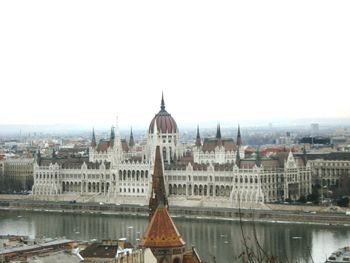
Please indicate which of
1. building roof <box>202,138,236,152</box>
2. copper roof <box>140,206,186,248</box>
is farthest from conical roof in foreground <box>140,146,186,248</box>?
building roof <box>202,138,236,152</box>

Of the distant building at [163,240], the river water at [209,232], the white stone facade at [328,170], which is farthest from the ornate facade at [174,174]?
the distant building at [163,240]

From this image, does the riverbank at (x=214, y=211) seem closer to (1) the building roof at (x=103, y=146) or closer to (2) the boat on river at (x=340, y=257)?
(2) the boat on river at (x=340, y=257)

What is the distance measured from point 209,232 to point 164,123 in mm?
23882

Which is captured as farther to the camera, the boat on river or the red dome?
the red dome

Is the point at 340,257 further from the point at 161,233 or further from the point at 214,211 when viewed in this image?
the point at 214,211

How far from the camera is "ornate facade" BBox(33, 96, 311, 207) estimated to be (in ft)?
201

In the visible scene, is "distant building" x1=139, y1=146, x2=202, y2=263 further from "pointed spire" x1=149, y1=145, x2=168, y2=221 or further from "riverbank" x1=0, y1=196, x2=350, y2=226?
"riverbank" x1=0, y1=196, x2=350, y2=226

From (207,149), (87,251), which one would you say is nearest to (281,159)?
(207,149)

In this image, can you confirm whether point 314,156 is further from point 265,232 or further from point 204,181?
point 265,232

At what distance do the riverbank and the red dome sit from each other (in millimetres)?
10018

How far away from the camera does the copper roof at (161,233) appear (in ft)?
67.2

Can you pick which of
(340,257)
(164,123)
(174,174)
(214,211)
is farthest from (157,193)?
(164,123)

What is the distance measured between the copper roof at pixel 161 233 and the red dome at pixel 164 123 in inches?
1922

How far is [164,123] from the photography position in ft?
231
